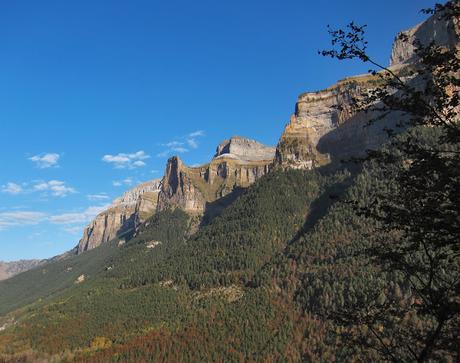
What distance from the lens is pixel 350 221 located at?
654 ft

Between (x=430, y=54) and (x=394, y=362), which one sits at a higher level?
(x=430, y=54)

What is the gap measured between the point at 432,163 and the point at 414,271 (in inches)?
149

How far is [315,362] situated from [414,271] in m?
122

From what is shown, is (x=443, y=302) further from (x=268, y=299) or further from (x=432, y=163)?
(x=268, y=299)

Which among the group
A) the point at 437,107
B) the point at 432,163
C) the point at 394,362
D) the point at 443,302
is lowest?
the point at 394,362

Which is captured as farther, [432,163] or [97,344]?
[97,344]

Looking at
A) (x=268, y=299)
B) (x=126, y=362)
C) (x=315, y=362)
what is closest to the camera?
(x=315, y=362)

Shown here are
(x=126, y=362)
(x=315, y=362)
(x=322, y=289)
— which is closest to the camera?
(x=315, y=362)

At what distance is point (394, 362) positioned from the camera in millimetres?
15031

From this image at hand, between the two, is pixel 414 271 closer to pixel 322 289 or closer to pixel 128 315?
pixel 322 289

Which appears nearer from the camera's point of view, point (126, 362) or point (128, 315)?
point (126, 362)

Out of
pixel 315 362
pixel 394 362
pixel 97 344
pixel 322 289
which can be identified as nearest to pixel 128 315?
pixel 97 344

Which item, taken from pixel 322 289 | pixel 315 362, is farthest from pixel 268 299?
pixel 315 362

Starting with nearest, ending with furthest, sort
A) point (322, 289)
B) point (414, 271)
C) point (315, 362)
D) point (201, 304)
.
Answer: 1. point (414, 271)
2. point (315, 362)
3. point (322, 289)
4. point (201, 304)
